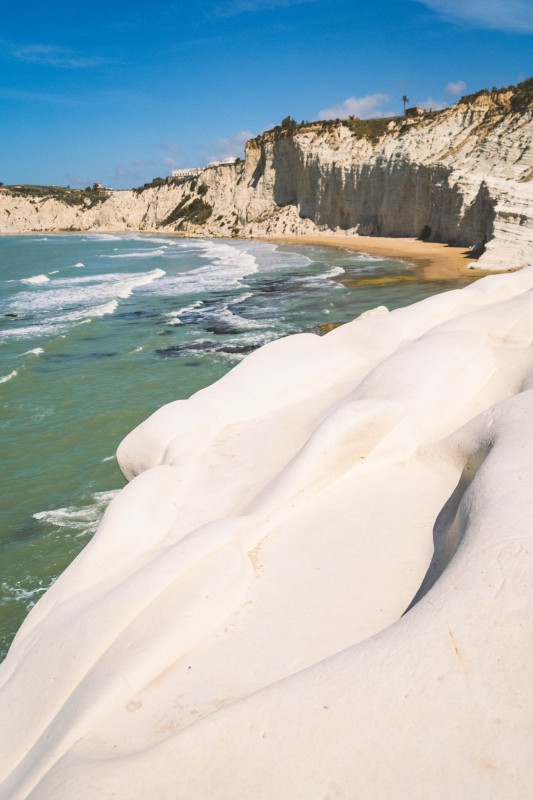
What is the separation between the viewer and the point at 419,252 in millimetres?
45281

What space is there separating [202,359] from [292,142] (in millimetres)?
63745

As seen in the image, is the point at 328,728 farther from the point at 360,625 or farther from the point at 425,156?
the point at 425,156

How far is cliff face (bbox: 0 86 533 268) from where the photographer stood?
129 feet

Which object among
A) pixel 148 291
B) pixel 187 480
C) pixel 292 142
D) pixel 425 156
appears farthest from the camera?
pixel 292 142

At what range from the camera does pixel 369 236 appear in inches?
2453

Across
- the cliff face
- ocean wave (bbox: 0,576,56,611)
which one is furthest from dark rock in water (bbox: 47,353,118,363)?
the cliff face

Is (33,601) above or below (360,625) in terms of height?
below

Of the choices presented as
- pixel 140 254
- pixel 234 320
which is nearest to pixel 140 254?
pixel 140 254

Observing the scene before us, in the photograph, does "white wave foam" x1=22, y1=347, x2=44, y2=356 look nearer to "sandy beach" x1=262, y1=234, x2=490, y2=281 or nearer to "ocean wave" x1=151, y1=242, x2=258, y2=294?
"ocean wave" x1=151, y1=242, x2=258, y2=294

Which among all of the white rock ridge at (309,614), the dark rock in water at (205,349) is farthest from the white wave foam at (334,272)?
the white rock ridge at (309,614)

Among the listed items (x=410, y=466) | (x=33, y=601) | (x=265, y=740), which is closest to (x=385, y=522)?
(x=410, y=466)

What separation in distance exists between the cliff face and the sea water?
7.57m

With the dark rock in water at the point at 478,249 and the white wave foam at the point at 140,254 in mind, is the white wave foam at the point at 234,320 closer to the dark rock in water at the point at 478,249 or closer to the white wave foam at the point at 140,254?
the dark rock in water at the point at 478,249

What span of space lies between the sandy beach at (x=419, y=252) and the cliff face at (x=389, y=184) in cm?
156
